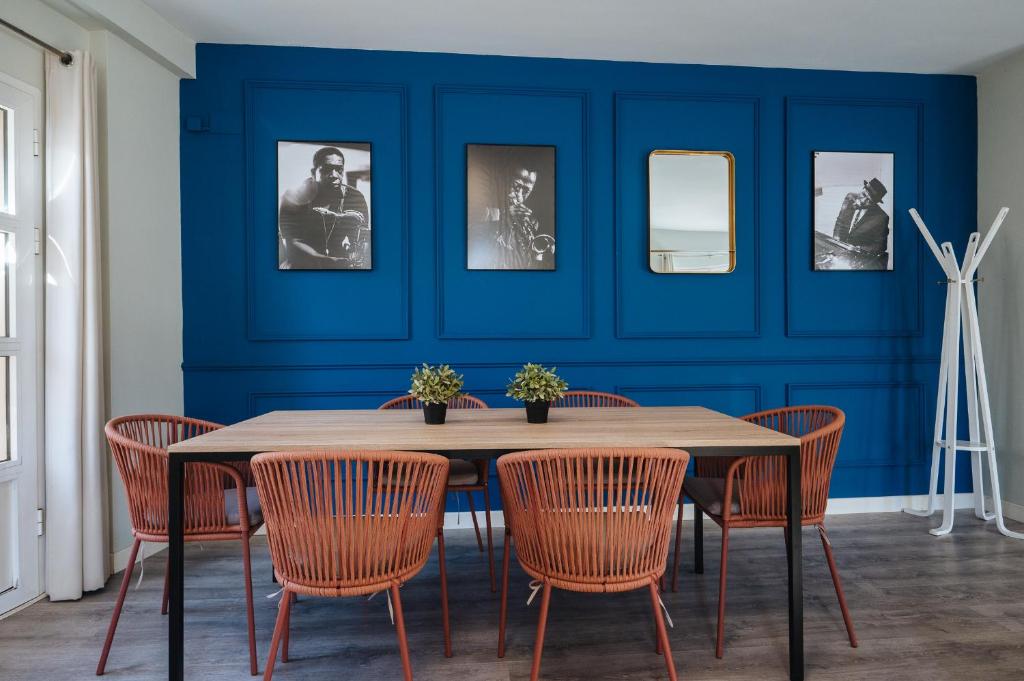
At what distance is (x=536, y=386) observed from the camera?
7.69ft

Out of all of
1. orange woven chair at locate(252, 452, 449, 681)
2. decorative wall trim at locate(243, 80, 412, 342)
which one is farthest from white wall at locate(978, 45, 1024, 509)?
orange woven chair at locate(252, 452, 449, 681)

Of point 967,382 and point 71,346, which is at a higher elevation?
point 71,346

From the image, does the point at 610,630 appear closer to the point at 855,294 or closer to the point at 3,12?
the point at 855,294

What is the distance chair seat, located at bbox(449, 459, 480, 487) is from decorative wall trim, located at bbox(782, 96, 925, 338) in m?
2.28

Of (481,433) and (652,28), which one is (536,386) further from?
(652,28)

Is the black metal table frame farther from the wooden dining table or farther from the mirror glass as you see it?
the mirror glass

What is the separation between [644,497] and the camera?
171 cm

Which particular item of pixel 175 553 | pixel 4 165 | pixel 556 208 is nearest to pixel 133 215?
pixel 4 165

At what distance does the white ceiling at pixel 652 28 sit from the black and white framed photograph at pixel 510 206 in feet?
2.09

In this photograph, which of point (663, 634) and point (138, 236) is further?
point (138, 236)

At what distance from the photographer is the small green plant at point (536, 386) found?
2.34 meters

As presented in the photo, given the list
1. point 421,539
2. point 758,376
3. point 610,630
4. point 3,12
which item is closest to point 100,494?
point 421,539

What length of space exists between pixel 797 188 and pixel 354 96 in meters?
2.83

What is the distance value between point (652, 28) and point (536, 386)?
228cm
